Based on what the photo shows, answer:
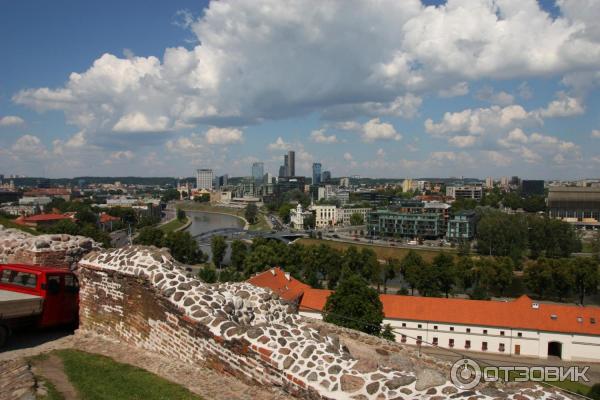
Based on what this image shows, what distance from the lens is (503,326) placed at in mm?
31172

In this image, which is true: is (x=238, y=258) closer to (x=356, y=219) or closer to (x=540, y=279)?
(x=540, y=279)

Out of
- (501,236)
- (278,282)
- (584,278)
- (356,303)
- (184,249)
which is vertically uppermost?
(356,303)

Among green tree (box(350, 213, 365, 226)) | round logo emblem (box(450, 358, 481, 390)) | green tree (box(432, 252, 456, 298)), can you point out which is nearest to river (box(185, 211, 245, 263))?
green tree (box(350, 213, 365, 226))

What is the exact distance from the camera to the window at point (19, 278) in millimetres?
8703

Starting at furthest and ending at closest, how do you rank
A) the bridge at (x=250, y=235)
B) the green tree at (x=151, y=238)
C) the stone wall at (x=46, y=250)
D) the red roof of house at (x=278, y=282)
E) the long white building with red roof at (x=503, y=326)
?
the bridge at (x=250, y=235), the green tree at (x=151, y=238), the red roof of house at (x=278, y=282), the long white building with red roof at (x=503, y=326), the stone wall at (x=46, y=250)

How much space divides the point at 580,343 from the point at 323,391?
3236 centimetres

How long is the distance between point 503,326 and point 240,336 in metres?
30.1

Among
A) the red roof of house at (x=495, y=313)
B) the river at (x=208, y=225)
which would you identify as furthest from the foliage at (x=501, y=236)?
the river at (x=208, y=225)

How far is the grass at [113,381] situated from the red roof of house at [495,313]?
24.4 m

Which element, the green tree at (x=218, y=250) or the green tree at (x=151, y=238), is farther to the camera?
the green tree at (x=151, y=238)

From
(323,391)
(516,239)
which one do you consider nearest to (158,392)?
(323,391)

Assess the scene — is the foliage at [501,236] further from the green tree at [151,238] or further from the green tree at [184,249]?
the green tree at [151,238]

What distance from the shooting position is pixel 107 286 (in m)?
8.16

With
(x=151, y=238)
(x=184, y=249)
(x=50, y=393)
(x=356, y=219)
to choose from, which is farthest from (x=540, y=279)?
(x=356, y=219)
